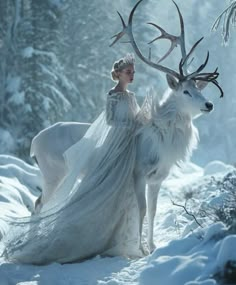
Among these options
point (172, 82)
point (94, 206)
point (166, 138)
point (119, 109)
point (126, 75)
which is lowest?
point (94, 206)

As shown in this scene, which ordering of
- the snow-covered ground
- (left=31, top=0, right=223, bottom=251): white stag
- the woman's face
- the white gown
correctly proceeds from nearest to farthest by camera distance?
the snow-covered ground < the white gown < (left=31, top=0, right=223, bottom=251): white stag < the woman's face

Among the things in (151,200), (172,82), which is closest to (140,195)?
(151,200)

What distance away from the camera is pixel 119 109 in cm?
633

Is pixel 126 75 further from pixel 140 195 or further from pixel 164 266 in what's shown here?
pixel 164 266

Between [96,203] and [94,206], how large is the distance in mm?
41

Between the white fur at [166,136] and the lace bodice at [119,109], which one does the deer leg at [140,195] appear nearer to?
the white fur at [166,136]

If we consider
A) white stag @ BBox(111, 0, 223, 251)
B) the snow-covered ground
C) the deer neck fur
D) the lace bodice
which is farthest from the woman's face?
the snow-covered ground

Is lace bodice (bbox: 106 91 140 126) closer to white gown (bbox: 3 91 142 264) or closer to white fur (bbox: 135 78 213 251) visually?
white gown (bbox: 3 91 142 264)

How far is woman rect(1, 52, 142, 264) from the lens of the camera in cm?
600

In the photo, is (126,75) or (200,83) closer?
(200,83)

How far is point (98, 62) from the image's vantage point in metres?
28.6

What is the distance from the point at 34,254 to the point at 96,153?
4.53ft

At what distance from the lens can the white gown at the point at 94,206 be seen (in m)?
6.00

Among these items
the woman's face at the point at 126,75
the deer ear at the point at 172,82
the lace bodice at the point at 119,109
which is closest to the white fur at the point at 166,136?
the deer ear at the point at 172,82
